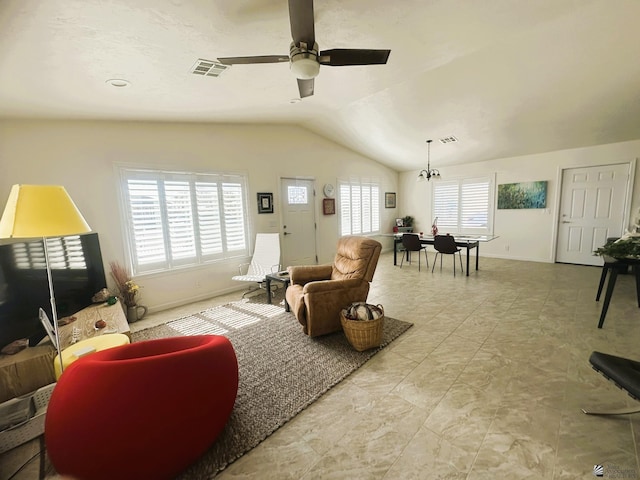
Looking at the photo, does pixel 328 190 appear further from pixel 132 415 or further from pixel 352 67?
pixel 132 415

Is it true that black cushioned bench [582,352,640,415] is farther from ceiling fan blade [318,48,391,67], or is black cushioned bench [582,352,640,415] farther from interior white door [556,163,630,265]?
interior white door [556,163,630,265]

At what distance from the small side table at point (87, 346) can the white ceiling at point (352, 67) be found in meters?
2.01

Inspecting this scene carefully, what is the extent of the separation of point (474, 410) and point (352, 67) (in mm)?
3238

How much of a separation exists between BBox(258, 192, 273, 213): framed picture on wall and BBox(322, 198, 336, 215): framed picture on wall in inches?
53.4

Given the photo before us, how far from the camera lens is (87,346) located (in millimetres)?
1922

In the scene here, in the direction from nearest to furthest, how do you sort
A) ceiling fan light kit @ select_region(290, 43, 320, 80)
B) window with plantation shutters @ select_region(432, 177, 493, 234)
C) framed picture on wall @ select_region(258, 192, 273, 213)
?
ceiling fan light kit @ select_region(290, 43, 320, 80)
framed picture on wall @ select_region(258, 192, 273, 213)
window with plantation shutters @ select_region(432, 177, 493, 234)

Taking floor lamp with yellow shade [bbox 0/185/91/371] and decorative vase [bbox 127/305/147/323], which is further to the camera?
decorative vase [bbox 127/305/147/323]

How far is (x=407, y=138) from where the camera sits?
5402mm

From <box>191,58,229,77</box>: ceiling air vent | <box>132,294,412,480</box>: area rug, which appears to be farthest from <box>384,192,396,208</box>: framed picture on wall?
<box>191,58,229,77</box>: ceiling air vent

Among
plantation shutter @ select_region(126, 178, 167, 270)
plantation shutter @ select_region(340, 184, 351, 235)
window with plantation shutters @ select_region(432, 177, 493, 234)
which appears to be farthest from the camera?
window with plantation shutters @ select_region(432, 177, 493, 234)

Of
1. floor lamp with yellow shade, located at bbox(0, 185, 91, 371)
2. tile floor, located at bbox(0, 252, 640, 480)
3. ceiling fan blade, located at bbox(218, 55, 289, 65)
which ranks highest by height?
ceiling fan blade, located at bbox(218, 55, 289, 65)

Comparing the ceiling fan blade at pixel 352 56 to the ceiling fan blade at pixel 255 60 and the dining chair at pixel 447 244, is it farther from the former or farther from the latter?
the dining chair at pixel 447 244

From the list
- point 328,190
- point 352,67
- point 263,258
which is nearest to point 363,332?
point 263,258

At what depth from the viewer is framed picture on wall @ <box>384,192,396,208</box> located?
7.55 meters
